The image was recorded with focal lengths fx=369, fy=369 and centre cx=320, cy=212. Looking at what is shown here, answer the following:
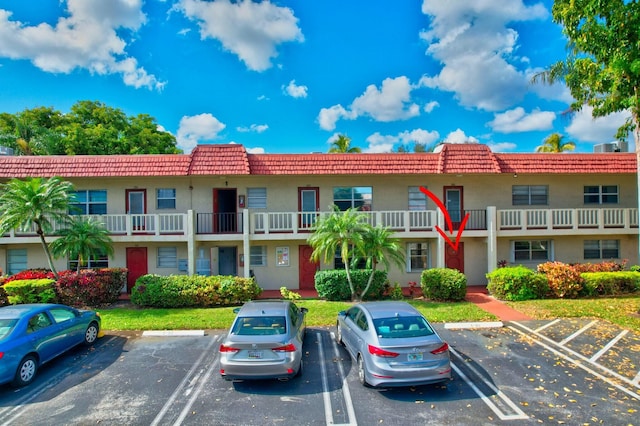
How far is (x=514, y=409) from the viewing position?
6680 mm

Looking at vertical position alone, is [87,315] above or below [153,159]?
below

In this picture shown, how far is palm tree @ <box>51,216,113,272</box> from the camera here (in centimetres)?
1407

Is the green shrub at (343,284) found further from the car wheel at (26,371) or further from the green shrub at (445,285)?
the car wheel at (26,371)

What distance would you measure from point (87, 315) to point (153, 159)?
8.14 meters

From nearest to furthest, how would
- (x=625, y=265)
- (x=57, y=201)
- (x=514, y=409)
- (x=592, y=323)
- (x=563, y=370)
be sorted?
(x=514, y=409) → (x=563, y=370) → (x=592, y=323) → (x=57, y=201) → (x=625, y=265)

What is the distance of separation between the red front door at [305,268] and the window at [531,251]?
32.2 ft

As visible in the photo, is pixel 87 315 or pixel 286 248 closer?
pixel 87 315

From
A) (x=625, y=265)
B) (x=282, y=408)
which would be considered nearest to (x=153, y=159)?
(x=282, y=408)

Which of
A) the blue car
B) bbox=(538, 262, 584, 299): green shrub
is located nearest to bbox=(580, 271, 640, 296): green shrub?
bbox=(538, 262, 584, 299): green shrub

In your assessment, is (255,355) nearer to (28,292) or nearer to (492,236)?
(28,292)

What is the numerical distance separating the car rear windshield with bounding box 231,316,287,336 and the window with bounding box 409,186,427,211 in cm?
1154

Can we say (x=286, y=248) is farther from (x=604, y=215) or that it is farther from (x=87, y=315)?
(x=604, y=215)

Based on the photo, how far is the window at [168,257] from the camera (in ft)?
56.7

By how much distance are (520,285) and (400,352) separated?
978cm
